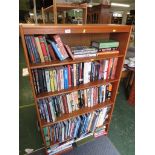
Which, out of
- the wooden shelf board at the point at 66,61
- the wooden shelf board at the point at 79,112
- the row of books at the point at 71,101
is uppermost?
the wooden shelf board at the point at 66,61

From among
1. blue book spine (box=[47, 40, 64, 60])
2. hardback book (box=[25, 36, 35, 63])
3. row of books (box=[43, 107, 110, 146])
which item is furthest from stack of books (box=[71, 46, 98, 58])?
row of books (box=[43, 107, 110, 146])

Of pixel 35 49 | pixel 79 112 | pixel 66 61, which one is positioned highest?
pixel 35 49

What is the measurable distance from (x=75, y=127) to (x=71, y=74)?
2.40ft

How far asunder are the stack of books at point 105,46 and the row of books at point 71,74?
0.34ft

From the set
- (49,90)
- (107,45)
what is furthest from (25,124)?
(107,45)

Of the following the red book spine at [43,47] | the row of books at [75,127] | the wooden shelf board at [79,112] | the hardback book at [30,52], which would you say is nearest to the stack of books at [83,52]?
the red book spine at [43,47]

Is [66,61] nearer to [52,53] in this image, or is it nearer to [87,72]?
[52,53]

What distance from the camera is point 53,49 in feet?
3.87

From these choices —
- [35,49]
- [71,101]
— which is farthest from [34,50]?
[71,101]

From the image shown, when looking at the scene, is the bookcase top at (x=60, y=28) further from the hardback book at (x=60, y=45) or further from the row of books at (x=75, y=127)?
the row of books at (x=75, y=127)

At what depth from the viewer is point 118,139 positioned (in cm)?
188

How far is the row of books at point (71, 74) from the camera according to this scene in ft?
3.98

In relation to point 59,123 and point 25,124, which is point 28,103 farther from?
point 59,123

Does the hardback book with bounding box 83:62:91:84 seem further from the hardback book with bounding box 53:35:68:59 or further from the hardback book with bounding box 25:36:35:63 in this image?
the hardback book with bounding box 25:36:35:63
